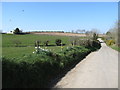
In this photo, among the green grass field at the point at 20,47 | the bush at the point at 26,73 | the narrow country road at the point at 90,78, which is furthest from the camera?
the green grass field at the point at 20,47

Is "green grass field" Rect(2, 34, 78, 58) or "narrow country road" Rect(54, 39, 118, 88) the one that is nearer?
"narrow country road" Rect(54, 39, 118, 88)

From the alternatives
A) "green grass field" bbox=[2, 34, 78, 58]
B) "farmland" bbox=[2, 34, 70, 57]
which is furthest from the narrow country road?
"farmland" bbox=[2, 34, 70, 57]

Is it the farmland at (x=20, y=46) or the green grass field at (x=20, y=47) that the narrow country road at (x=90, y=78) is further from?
the farmland at (x=20, y=46)

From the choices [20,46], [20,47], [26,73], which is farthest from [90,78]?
[20,46]

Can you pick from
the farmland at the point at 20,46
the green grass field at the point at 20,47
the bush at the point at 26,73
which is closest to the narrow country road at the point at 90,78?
the bush at the point at 26,73

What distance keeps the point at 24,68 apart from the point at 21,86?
30.1 inches

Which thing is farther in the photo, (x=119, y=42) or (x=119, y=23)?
(x=119, y=42)

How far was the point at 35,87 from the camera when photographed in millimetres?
8617

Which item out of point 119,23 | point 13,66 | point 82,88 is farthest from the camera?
point 119,23

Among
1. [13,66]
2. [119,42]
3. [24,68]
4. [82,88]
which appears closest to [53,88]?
[82,88]

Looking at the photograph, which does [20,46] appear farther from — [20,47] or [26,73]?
[26,73]

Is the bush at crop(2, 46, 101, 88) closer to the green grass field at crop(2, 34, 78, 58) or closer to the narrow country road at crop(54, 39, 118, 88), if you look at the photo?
the narrow country road at crop(54, 39, 118, 88)

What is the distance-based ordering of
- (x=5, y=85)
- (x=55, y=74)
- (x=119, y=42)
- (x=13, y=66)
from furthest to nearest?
(x=119, y=42), (x=55, y=74), (x=13, y=66), (x=5, y=85)

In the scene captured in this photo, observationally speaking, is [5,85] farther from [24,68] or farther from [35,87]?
[35,87]
